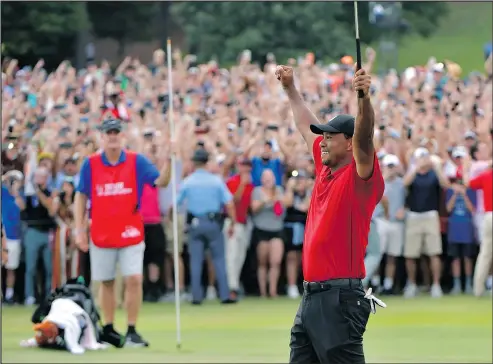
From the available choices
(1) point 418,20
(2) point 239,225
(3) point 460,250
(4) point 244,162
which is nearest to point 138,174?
(4) point 244,162

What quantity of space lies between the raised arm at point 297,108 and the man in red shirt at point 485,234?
10.3 meters

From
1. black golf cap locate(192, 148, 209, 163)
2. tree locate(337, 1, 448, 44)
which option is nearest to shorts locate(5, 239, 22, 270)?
black golf cap locate(192, 148, 209, 163)

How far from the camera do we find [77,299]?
1526 cm

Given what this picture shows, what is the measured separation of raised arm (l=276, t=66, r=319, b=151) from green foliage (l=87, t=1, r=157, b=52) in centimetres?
3388

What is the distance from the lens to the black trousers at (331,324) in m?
Result: 9.01

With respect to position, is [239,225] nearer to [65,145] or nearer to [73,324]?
[65,145]

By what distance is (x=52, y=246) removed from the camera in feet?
68.5

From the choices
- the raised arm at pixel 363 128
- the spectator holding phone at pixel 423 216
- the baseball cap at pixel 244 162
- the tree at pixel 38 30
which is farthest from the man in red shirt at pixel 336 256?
the tree at pixel 38 30

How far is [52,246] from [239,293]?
2.88 meters

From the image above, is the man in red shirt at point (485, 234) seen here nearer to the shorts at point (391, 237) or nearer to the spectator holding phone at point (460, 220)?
the spectator holding phone at point (460, 220)

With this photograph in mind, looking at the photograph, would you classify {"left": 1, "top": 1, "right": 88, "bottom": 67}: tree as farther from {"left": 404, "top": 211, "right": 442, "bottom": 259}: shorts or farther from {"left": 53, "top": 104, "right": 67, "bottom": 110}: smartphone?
{"left": 404, "top": 211, "right": 442, "bottom": 259}: shorts

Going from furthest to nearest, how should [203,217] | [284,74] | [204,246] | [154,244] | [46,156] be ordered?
[154,244]
[46,156]
[204,246]
[203,217]
[284,74]

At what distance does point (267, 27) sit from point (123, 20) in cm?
481

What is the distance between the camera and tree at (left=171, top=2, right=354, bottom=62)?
41812mm
